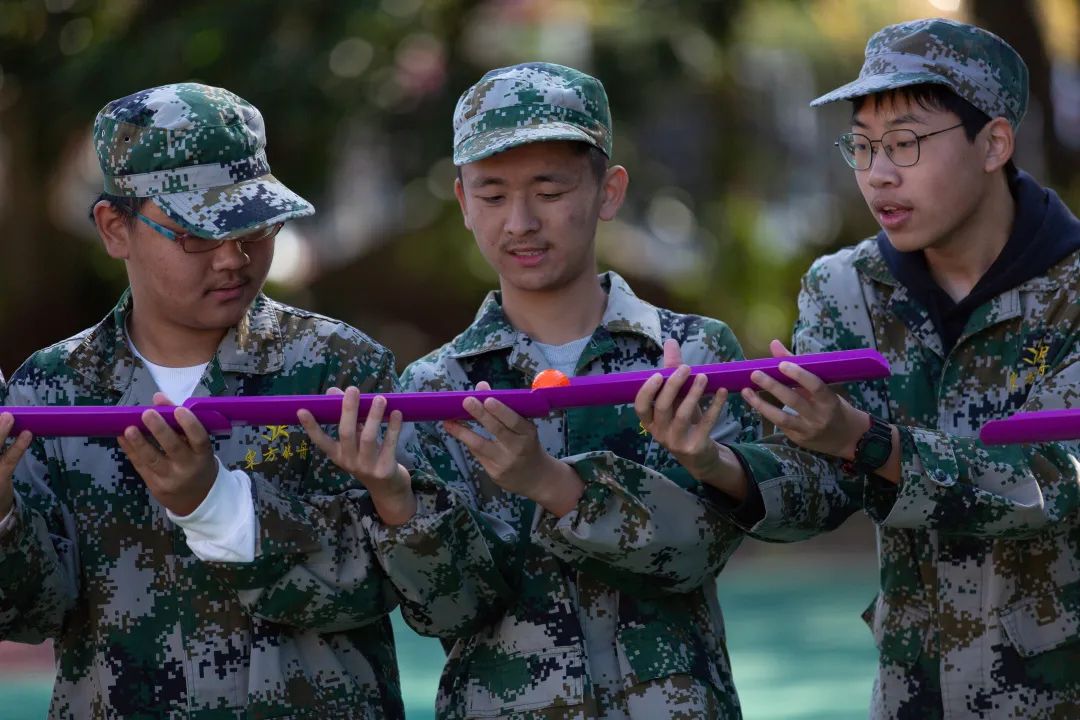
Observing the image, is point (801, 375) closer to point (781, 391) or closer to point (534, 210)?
point (781, 391)

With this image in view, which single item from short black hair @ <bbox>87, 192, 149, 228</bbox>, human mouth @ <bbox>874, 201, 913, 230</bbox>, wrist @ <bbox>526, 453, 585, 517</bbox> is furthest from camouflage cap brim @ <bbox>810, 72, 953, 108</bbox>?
short black hair @ <bbox>87, 192, 149, 228</bbox>

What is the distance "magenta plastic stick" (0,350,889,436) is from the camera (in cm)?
307

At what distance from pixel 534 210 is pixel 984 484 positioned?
1.15 metres

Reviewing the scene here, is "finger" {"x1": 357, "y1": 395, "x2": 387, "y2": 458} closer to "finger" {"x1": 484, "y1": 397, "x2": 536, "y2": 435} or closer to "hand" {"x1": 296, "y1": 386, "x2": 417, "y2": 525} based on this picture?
"hand" {"x1": 296, "y1": 386, "x2": 417, "y2": 525}

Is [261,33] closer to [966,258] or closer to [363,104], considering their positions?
[363,104]

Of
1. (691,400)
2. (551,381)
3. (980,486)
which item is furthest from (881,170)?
(551,381)

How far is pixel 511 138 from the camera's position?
11.7ft

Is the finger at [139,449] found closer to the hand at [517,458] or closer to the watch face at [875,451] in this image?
the hand at [517,458]

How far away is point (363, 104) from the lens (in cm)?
Result: 1203

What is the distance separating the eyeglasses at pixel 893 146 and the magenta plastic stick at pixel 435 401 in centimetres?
70

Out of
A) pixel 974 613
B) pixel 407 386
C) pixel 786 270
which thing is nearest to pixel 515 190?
pixel 407 386

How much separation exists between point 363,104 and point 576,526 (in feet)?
29.9

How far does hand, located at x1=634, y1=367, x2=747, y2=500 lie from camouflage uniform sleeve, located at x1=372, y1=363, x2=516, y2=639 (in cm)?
44

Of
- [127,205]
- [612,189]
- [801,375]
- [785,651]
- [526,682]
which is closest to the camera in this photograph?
[801,375]
